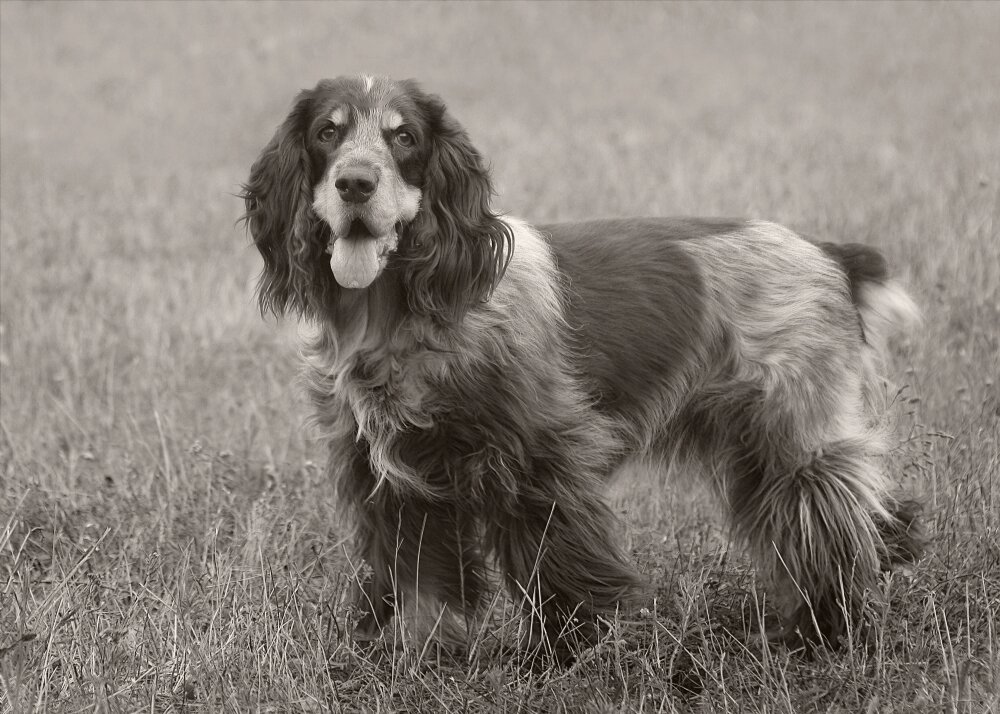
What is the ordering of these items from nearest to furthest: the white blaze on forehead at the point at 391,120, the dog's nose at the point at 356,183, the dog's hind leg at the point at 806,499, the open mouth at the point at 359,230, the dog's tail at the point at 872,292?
the dog's nose at the point at 356,183 → the open mouth at the point at 359,230 → the white blaze on forehead at the point at 391,120 → the dog's hind leg at the point at 806,499 → the dog's tail at the point at 872,292

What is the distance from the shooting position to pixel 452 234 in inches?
143

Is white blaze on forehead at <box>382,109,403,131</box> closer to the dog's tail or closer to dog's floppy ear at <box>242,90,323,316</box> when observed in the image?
dog's floppy ear at <box>242,90,323,316</box>

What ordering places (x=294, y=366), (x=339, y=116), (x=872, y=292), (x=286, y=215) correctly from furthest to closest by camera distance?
1. (x=294, y=366)
2. (x=872, y=292)
3. (x=286, y=215)
4. (x=339, y=116)

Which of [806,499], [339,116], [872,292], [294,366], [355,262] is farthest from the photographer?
[294,366]

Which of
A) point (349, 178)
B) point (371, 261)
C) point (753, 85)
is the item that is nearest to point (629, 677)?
point (371, 261)

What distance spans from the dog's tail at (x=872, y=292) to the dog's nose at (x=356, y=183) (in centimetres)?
187

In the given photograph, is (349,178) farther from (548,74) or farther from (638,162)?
(548,74)

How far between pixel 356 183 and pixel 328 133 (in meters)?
0.36

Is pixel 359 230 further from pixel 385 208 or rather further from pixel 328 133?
pixel 328 133

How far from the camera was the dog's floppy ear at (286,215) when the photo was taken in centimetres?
365

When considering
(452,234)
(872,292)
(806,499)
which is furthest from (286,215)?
(872,292)

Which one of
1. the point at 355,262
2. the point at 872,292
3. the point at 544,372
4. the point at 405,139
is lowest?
the point at 544,372

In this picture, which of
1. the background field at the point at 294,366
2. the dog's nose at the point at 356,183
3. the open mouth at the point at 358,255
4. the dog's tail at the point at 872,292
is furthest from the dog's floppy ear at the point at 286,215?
the dog's tail at the point at 872,292

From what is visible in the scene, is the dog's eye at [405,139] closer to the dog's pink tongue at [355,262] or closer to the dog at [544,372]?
the dog at [544,372]
